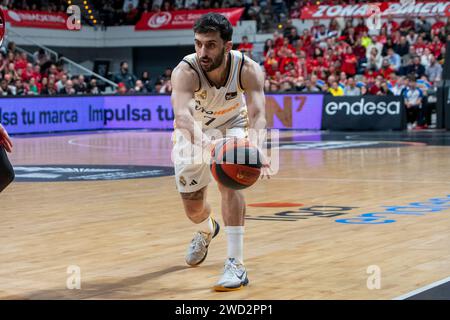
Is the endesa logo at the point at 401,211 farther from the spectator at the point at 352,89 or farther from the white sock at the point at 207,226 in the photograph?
the spectator at the point at 352,89

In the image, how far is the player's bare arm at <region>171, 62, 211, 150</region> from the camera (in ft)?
23.2

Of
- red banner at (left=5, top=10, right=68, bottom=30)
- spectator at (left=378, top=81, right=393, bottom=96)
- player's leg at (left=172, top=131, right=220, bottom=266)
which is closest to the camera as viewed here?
player's leg at (left=172, top=131, right=220, bottom=266)

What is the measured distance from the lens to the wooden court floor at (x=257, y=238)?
22.1 ft

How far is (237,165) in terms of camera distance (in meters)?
6.65

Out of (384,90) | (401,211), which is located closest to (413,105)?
(384,90)

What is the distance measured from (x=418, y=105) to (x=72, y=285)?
21.6m

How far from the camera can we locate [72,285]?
678 cm

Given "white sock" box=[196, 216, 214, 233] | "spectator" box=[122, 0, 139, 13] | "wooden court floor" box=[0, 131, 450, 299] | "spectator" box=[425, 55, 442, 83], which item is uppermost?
"spectator" box=[122, 0, 139, 13]

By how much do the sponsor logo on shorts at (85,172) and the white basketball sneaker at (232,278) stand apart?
27.6 feet

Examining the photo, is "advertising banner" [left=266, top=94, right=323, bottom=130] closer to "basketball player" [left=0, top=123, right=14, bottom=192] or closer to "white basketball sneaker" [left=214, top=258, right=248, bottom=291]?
"white basketball sneaker" [left=214, top=258, right=248, bottom=291]

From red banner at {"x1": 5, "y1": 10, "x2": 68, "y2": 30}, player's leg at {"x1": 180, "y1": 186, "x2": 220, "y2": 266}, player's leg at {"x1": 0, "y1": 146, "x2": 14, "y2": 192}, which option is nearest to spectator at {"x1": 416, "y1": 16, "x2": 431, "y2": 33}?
red banner at {"x1": 5, "y1": 10, "x2": 68, "y2": 30}

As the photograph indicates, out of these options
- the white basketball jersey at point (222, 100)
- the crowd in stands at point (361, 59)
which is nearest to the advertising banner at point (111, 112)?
the crowd in stands at point (361, 59)

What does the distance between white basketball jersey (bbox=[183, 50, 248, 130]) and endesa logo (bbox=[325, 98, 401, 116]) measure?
19.9 meters
